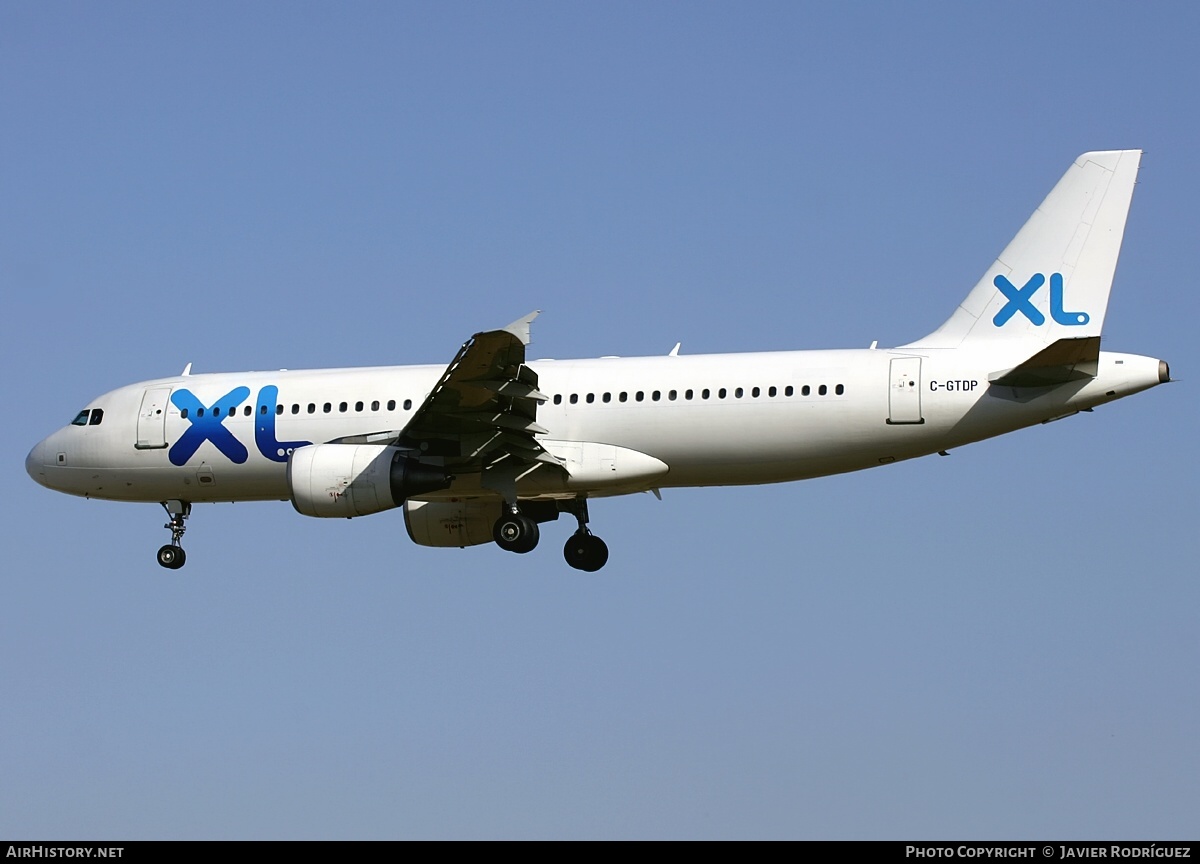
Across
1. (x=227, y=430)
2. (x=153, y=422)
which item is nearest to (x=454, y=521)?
(x=227, y=430)

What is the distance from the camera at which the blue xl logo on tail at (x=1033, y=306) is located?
3309cm

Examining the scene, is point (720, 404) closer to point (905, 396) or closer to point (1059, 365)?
point (905, 396)

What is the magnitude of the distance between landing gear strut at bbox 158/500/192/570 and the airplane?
7.93ft

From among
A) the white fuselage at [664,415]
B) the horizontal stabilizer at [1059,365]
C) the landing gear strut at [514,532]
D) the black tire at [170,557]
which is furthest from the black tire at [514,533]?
the horizontal stabilizer at [1059,365]

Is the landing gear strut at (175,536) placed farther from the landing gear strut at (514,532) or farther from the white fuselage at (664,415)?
the landing gear strut at (514,532)

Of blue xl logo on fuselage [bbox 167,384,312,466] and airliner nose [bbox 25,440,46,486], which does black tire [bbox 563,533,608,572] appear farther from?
airliner nose [bbox 25,440,46,486]

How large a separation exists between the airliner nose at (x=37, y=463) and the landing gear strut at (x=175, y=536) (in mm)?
3144

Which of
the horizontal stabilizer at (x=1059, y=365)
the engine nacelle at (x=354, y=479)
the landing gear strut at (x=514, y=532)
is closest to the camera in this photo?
the horizontal stabilizer at (x=1059, y=365)

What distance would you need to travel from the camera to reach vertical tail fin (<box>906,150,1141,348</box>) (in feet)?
109

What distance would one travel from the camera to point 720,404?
33156 millimetres

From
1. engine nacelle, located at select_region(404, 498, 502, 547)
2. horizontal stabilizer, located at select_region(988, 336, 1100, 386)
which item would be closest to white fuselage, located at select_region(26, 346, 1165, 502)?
horizontal stabilizer, located at select_region(988, 336, 1100, 386)
